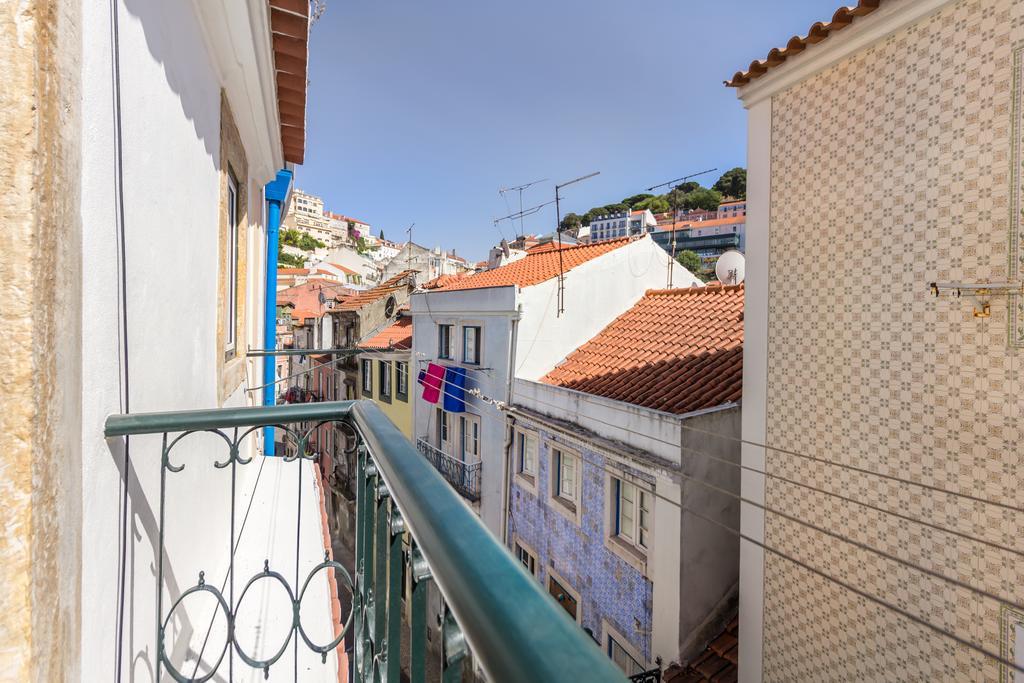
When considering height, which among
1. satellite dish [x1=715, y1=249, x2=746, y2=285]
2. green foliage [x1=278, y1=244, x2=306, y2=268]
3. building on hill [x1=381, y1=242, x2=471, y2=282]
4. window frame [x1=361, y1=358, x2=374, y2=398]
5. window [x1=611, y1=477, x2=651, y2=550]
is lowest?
window [x1=611, y1=477, x2=651, y2=550]

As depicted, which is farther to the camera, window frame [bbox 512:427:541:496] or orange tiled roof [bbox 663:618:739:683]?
window frame [bbox 512:427:541:496]

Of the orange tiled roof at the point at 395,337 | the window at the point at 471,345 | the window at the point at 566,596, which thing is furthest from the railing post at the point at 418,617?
the orange tiled roof at the point at 395,337

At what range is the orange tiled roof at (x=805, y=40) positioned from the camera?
14.4 feet

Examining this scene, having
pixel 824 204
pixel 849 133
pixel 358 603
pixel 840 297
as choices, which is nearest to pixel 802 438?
pixel 840 297

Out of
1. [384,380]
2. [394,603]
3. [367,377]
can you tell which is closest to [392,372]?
[384,380]

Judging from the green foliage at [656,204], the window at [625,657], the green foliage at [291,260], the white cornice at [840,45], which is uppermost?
the green foliage at [656,204]

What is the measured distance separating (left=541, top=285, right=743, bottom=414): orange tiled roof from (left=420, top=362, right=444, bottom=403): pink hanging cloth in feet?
10.4

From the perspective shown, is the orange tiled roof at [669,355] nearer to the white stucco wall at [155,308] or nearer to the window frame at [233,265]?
the window frame at [233,265]

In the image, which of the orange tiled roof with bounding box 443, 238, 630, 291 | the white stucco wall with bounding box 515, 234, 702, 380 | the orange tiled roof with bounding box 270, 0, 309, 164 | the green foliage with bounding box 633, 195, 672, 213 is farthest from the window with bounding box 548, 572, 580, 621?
the green foliage with bounding box 633, 195, 672, 213

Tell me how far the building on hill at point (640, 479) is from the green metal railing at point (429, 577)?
4.01m

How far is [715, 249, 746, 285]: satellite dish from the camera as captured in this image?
10.6 metres

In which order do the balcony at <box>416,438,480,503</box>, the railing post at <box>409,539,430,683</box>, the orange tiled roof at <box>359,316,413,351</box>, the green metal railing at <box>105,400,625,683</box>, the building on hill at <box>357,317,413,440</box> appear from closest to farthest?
1. the green metal railing at <box>105,400,625,683</box>
2. the railing post at <box>409,539,430,683</box>
3. the balcony at <box>416,438,480,503</box>
4. the building on hill at <box>357,317,413,440</box>
5. the orange tiled roof at <box>359,316,413,351</box>

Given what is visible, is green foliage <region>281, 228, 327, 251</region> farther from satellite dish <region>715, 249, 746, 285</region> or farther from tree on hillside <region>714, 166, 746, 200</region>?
satellite dish <region>715, 249, 746, 285</region>

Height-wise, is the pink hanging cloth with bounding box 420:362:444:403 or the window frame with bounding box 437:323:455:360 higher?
the window frame with bounding box 437:323:455:360
